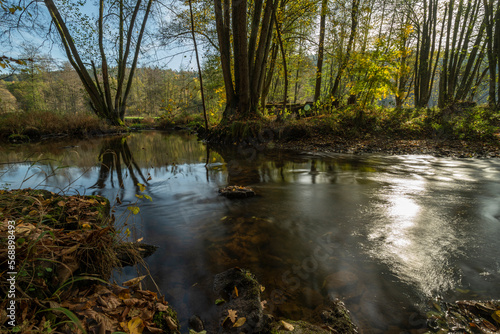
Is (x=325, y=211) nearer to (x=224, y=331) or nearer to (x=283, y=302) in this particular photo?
(x=283, y=302)

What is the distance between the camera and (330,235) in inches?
125

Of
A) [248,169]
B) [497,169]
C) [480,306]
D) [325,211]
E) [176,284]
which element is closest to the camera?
[480,306]

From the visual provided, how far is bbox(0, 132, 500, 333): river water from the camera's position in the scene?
6.78 feet

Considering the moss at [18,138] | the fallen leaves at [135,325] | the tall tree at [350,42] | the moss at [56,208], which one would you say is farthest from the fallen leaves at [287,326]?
the moss at [18,138]

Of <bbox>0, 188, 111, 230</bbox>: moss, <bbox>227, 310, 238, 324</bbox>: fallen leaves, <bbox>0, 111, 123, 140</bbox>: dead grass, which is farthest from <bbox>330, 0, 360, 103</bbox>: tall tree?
<bbox>0, 111, 123, 140</bbox>: dead grass

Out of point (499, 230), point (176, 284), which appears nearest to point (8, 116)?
point (176, 284)

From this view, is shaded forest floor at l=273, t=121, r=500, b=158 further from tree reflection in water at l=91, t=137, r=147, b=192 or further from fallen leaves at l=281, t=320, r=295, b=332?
fallen leaves at l=281, t=320, r=295, b=332

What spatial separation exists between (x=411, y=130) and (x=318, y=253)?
36.3 feet

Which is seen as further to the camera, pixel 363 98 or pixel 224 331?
pixel 363 98

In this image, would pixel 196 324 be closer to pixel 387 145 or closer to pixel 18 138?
pixel 387 145

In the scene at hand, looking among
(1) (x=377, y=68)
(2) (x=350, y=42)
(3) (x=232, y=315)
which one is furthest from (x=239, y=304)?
(2) (x=350, y=42)

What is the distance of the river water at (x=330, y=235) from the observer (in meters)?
2.07

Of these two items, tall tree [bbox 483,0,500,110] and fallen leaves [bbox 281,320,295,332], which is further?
tall tree [bbox 483,0,500,110]

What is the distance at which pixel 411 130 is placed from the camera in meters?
10.9
